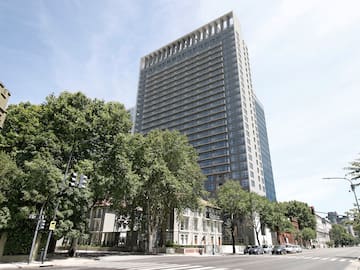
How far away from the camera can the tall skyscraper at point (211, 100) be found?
3546 inches

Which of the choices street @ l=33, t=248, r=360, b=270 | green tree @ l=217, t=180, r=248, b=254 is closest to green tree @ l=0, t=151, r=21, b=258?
street @ l=33, t=248, r=360, b=270

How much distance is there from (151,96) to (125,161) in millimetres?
102676

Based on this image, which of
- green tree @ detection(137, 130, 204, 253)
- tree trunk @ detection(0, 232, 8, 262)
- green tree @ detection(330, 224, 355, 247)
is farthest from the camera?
green tree @ detection(330, 224, 355, 247)

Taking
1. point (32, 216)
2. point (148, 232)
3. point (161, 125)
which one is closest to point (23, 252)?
point (32, 216)

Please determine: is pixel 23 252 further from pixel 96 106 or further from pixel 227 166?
pixel 227 166

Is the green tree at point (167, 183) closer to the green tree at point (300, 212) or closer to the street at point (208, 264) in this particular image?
the street at point (208, 264)

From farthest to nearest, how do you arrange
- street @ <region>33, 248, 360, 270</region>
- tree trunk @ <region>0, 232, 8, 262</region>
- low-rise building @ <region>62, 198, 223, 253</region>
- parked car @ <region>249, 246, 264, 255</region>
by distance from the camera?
low-rise building @ <region>62, 198, 223, 253</region>
parked car @ <region>249, 246, 264, 255</region>
tree trunk @ <region>0, 232, 8, 262</region>
street @ <region>33, 248, 360, 270</region>

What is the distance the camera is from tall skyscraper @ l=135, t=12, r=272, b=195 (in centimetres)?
9006

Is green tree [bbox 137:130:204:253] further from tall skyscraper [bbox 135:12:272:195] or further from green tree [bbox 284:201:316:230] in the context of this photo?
green tree [bbox 284:201:316:230]

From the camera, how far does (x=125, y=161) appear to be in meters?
24.7

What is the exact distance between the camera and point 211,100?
103m

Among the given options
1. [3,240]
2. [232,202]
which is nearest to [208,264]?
[3,240]

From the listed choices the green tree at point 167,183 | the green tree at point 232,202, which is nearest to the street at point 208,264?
the green tree at point 167,183

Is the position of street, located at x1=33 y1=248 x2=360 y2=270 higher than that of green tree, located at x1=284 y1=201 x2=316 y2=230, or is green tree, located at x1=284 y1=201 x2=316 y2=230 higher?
green tree, located at x1=284 y1=201 x2=316 y2=230
